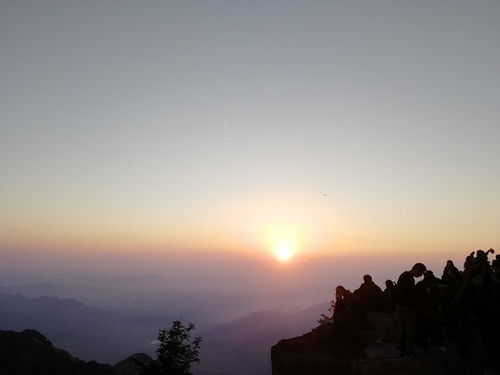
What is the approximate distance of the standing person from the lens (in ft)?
32.0

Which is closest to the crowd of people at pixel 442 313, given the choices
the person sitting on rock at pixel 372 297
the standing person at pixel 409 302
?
the standing person at pixel 409 302

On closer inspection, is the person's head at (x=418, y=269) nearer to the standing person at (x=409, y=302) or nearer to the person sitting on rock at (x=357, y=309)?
the standing person at (x=409, y=302)

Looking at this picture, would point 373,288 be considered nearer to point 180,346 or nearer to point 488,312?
point 488,312

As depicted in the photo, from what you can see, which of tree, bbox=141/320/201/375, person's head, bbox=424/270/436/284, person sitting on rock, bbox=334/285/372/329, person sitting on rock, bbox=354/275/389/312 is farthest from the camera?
tree, bbox=141/320/201/375

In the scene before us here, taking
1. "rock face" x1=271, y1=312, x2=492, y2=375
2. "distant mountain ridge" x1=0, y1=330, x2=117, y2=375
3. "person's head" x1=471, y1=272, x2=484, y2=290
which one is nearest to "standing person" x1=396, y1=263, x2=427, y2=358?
"rock face" x1=271, y1=312, x2=492, y2=375

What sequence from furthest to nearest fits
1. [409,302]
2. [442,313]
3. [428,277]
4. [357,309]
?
1. [357,309]
2. [442,313]
3. [428,277]
4. [409,302]

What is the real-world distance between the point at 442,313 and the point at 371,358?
9.43ft

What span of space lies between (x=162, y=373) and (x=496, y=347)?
30.6 meters

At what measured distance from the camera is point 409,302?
384 inches

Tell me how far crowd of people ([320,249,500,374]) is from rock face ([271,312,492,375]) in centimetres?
31

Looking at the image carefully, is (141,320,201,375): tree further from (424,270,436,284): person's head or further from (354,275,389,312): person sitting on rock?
(424,270,436,284): person's head

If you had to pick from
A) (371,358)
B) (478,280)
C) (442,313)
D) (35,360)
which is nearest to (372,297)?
(442,313)

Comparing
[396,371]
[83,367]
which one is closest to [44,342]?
[83,367]

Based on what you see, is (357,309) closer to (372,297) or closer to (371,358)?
(372,297)
